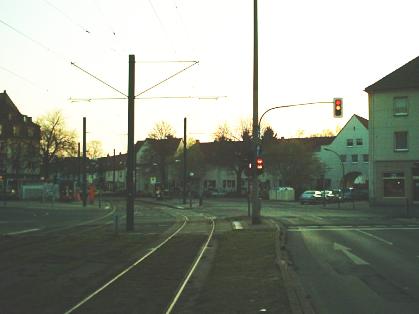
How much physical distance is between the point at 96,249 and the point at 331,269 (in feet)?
24.8

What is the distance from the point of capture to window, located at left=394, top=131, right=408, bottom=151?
5156 cm

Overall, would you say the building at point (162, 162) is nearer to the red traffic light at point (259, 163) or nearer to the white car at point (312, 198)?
the white car at point (312, 198)

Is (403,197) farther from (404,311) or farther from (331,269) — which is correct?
(404,311)

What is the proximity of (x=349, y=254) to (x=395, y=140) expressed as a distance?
38248mm

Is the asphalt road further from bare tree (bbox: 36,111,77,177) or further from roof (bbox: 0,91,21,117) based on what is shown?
roof (bbox: 0,91,21,117)

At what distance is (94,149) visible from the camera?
4897 inches

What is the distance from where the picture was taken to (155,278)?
11.6 metres

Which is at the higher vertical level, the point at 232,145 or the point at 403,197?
the point at 232,145

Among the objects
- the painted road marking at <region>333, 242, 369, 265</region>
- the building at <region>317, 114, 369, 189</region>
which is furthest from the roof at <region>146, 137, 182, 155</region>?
the painted road marking at <region>333, 242, 369, 265</region>

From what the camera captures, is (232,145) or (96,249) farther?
(232,145)

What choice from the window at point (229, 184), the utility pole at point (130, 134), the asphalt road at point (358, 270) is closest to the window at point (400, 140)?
the asphalt road at point (358, 270)

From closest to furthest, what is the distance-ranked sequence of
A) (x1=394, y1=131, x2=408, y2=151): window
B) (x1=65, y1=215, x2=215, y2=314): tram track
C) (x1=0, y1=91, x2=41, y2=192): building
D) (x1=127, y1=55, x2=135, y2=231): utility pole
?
1. (x1=65, y1=215, x2=215, y2=314): tram track
2. (x1=127, y1=55, x2=135, y2=231): utility pole
3. (x1=394, y1=131, x2=408, y2=151): window
4. (x1=0, y1=91, x2=41, y2=192): building

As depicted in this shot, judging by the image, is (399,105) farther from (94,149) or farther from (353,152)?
(94,149)

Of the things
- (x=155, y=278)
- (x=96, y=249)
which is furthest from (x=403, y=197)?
(x=155, y=278)
